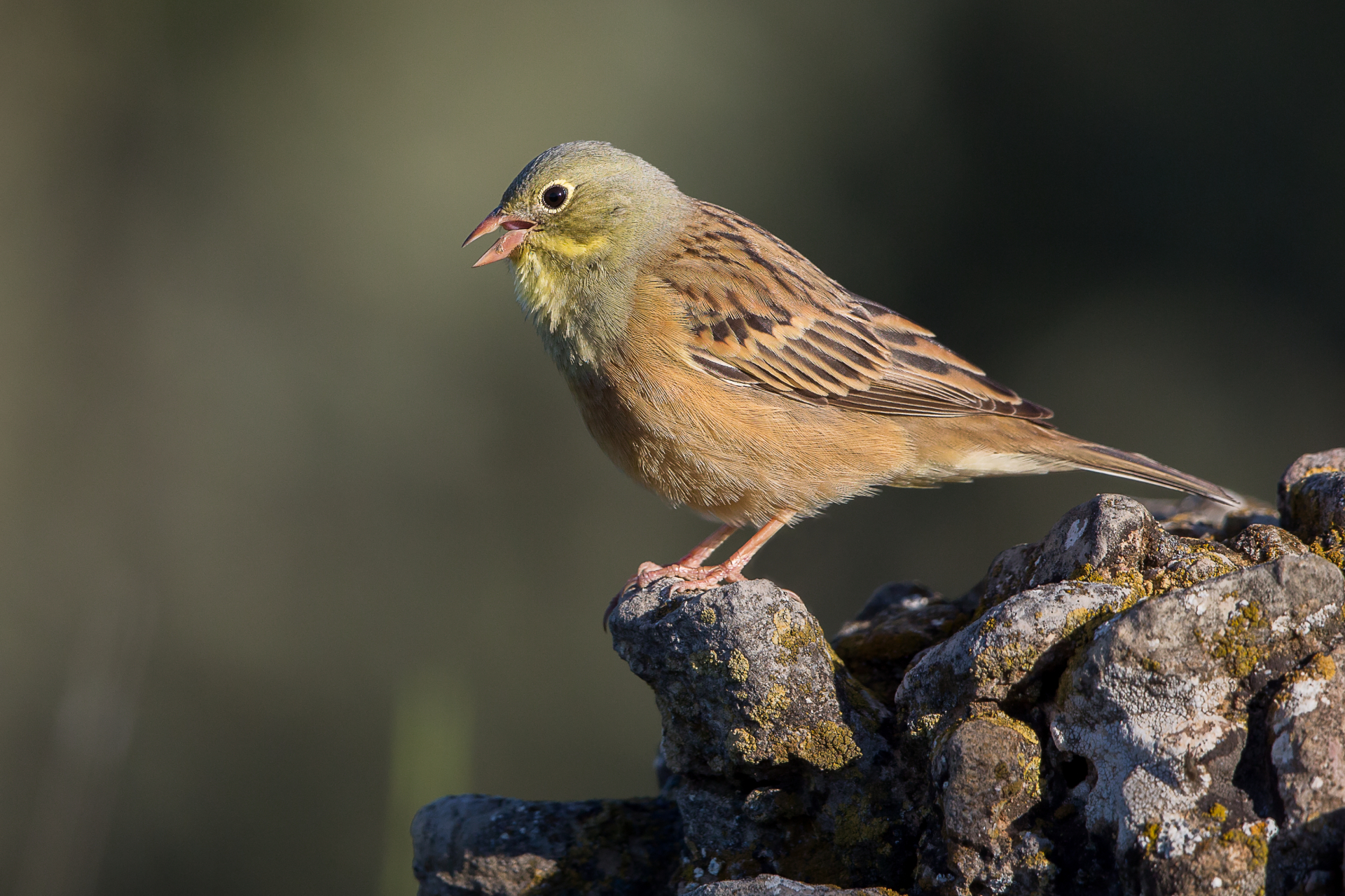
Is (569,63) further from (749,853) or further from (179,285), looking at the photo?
(749,853)

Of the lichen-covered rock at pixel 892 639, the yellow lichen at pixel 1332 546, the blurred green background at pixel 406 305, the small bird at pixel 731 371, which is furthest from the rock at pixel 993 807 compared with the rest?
the blurred green background at pixel 406 305

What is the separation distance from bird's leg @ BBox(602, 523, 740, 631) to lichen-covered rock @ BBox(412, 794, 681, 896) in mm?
584

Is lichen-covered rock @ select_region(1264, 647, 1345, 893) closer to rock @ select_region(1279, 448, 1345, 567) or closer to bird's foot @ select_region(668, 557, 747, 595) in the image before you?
rock @ select_region(1279, 448, 1345, 567)

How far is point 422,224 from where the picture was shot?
1009 cm

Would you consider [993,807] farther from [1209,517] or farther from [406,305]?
[406,305]

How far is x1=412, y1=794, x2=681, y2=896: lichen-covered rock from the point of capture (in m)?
3.47

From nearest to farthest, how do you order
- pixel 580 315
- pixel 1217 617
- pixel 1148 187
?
pixel 1217 617 → pixel 580 315 → pixel 1148 187

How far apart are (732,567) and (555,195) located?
1.76 meters

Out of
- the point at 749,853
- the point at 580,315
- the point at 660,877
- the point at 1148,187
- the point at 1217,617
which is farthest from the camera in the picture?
the point at 1148,187

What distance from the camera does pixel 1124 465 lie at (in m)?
4.89

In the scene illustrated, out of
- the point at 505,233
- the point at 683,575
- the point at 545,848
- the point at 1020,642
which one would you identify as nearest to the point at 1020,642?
the point at 1020,642

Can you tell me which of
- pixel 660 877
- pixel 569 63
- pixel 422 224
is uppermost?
pixel 569 63

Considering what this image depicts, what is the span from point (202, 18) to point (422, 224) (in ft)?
8.81

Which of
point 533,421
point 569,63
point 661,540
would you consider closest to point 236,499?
point 533,421
